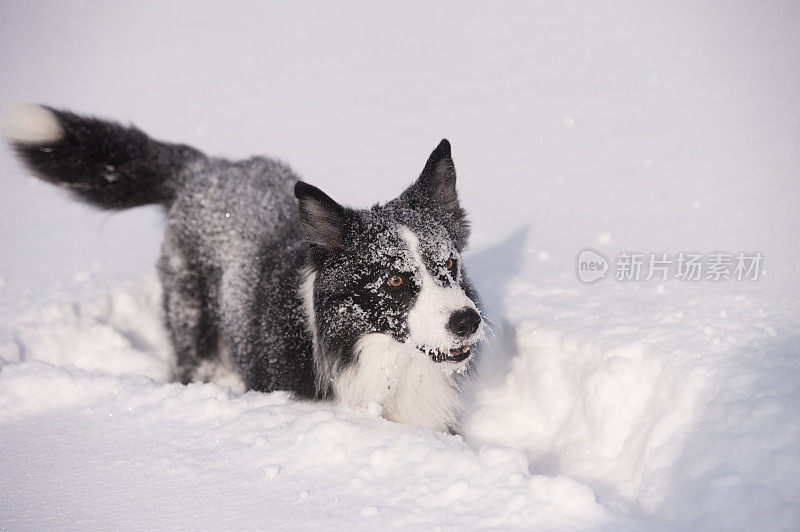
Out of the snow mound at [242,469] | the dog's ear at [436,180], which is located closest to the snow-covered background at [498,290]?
the snow mound at [242,469]

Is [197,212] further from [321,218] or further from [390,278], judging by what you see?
[390,278]

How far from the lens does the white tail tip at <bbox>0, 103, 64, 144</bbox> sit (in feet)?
11.9

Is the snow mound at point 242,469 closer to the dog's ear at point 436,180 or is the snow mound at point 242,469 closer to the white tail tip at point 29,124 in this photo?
the dog's ear at point 436,180

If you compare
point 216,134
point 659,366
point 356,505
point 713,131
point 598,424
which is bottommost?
point 356,505

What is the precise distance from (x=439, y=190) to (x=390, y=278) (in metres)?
0.66

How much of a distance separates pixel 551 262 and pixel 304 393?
2.47 metres

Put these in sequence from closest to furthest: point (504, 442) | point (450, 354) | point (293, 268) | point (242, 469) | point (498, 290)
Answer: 1. point (242, 469)
2. point (450, 354)
3. point (293, 268)
4. point (504, 442)
5. point (498, 290)

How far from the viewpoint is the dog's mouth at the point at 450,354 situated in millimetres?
2546

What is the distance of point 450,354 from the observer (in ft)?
8.36

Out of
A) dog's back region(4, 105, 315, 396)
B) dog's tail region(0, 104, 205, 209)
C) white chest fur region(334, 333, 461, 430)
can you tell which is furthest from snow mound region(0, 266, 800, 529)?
dog's tail region(0, 104, 205, 209)

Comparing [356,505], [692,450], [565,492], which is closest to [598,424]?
[692,450]

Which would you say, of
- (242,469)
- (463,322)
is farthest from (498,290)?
(242,469)

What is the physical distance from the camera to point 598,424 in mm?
2979

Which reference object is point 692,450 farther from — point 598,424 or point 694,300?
point 694,300
